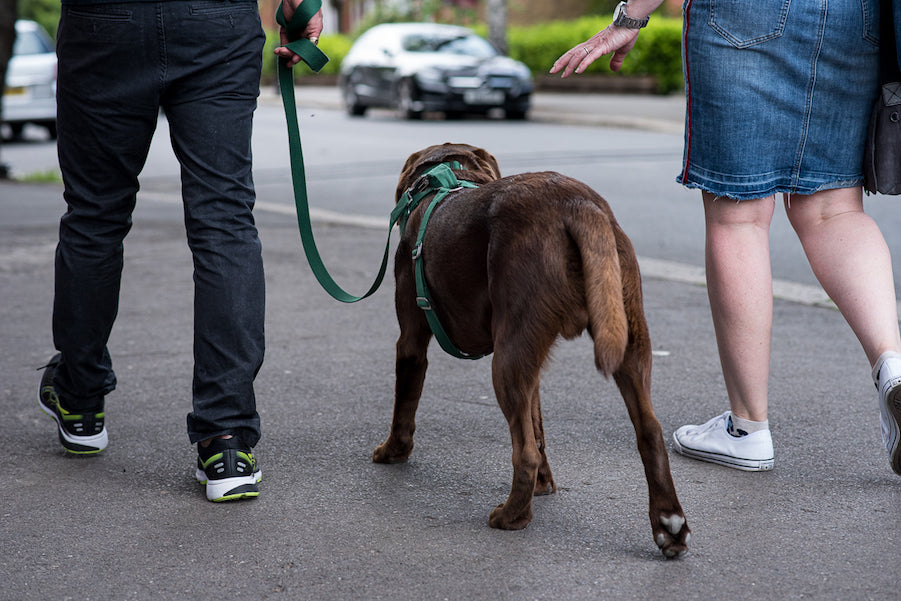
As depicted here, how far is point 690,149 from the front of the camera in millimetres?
3098

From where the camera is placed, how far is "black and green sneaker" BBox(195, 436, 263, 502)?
2.91 metres

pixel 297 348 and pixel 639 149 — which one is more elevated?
pixel 297 348

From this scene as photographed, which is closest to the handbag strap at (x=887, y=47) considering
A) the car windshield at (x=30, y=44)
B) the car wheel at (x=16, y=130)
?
the car windshield at (x=30, y=44)

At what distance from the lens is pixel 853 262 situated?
3.10 meters

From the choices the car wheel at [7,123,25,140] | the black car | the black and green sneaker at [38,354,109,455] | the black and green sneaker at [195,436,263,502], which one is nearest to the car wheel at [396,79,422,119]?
the black car

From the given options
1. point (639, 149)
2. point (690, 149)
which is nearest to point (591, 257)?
point (690, 149)

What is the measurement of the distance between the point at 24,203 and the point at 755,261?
7.46 meters

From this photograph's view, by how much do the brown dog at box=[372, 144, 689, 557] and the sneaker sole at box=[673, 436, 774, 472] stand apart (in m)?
0.67

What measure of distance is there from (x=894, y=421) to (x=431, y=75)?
15.6 meters

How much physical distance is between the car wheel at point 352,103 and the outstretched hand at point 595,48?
17245 millimetres

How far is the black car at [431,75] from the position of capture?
57.6 ft

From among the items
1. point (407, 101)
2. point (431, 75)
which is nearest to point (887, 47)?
point (431, 75)

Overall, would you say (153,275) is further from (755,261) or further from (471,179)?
(755,261)

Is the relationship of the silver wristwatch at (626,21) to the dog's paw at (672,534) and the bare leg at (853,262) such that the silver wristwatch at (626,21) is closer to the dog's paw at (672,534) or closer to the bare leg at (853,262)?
the bare leg at (853,262)
